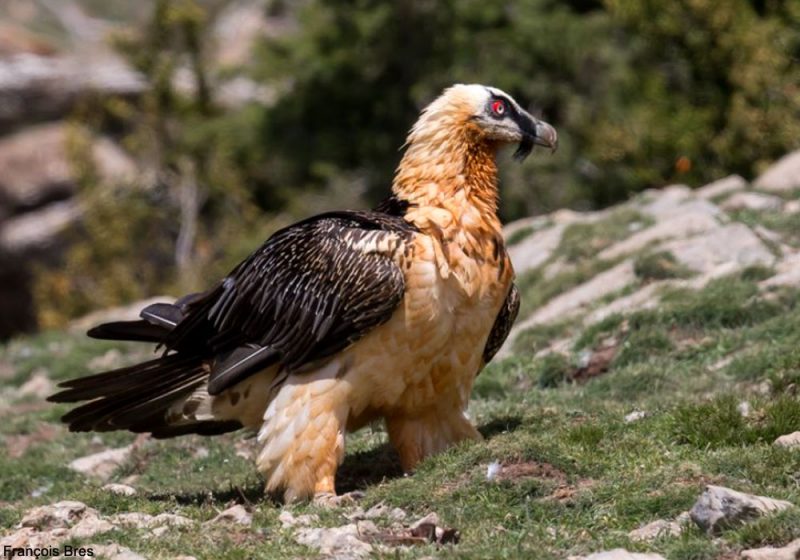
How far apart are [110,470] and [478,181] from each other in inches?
154

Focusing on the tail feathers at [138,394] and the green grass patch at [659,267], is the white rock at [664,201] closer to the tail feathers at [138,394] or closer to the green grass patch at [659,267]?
the green grass patch at [659,267]

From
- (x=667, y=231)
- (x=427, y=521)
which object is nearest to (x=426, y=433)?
(x=427, y=521)

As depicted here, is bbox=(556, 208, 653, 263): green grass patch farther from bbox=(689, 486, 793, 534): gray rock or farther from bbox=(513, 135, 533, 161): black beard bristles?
bbox=(689, 486, 793, 534): gray rock

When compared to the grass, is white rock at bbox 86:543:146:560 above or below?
above

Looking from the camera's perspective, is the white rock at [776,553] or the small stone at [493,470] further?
the small stone at [493,470]

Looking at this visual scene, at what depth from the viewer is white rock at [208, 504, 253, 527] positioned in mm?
8211

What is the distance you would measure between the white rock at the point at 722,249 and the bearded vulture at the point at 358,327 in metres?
4.79

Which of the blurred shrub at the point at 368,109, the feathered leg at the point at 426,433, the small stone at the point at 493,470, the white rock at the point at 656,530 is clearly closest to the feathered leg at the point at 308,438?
the feathered leg at the point at 426,433

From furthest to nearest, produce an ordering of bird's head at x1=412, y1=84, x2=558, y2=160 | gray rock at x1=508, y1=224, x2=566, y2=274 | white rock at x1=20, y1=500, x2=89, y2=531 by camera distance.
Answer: gray rock at x1=508, y1=224, x2=566, y2=274, bird's head at x1=412, y1=84, x2=558, y2=160, white rock at x1=20, y1=500, x2=89, y2=531

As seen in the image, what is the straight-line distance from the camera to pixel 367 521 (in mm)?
8039

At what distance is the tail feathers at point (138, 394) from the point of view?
9.98m

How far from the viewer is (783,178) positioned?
61.6 feet

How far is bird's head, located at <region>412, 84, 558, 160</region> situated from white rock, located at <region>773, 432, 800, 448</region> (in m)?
2.50

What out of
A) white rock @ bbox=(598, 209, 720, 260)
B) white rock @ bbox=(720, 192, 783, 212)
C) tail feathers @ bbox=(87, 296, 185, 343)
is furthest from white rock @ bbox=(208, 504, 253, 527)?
white rock @ bbox=(720, 192, 783, 212)
